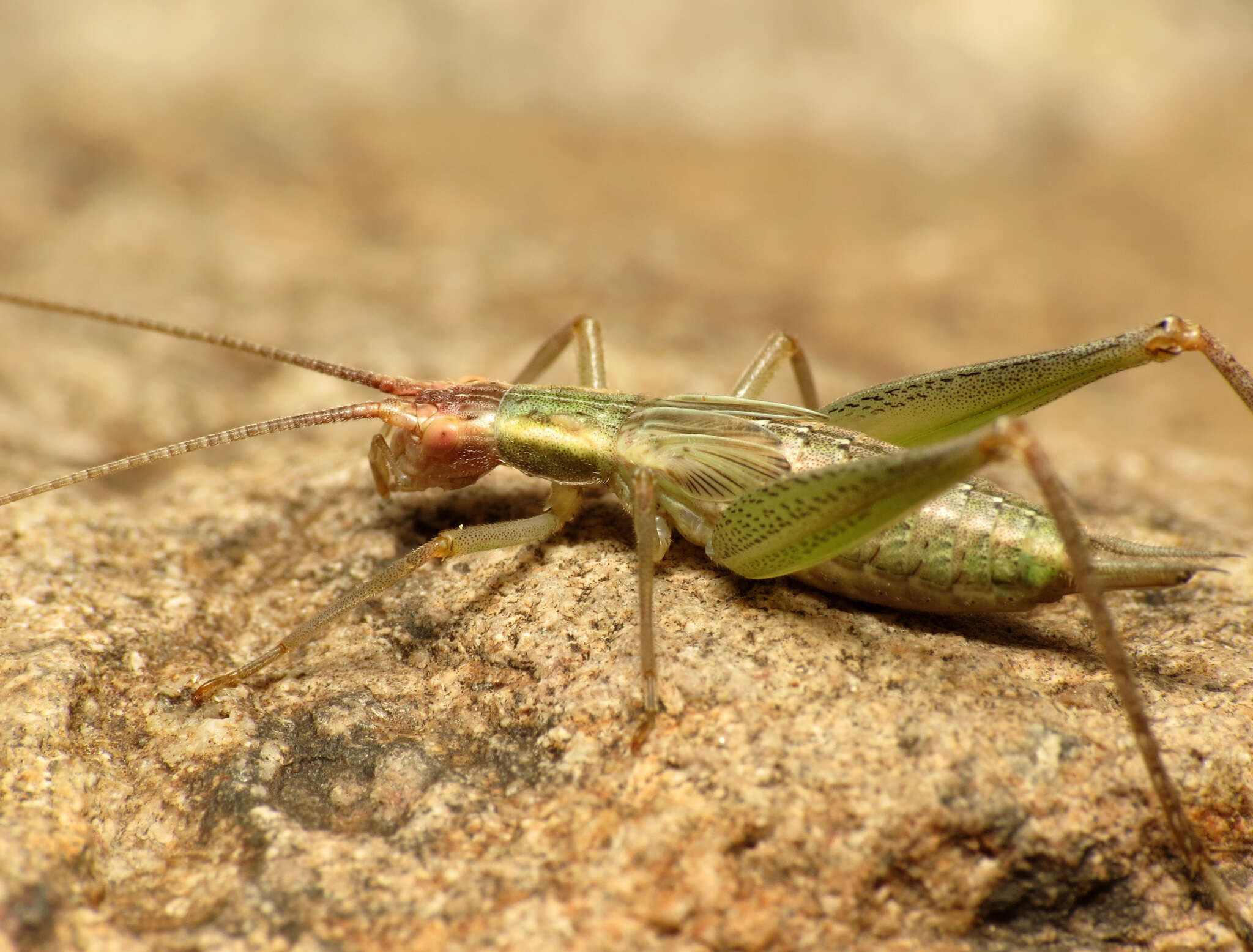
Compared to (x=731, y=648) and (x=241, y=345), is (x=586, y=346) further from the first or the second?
(x=731, y=648)

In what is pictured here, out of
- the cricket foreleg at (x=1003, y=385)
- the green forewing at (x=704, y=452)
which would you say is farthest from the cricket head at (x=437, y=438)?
the cricket foreleg at (x=1003, y=385)

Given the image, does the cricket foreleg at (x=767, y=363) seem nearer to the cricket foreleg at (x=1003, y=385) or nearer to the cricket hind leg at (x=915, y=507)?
the cricket foreleg at (x=1003, y=385)

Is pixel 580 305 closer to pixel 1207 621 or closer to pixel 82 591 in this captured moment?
pixel 82 591

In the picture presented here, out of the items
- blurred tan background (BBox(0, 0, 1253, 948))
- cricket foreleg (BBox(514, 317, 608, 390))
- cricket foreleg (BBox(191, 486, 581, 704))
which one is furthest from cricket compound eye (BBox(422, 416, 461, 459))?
cricket foreleg (BBox(514, 317, 608, 390))

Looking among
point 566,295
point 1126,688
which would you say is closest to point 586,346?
point 566,295

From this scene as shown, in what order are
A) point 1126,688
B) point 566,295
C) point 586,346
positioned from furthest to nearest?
point 566,295, point 586,346, point 1126,688

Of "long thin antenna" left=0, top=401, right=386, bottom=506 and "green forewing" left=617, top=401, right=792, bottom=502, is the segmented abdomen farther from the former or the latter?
→ "long thin antenna" left=0, top=401, right=386, bottom=506
